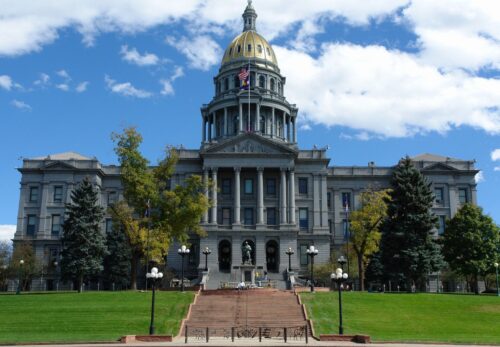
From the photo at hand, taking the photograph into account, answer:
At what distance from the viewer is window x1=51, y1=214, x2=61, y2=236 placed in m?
83.4

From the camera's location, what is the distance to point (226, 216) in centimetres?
8044

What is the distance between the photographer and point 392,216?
197ft

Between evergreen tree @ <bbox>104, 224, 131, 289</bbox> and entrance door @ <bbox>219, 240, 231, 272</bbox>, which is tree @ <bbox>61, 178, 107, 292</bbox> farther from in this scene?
entrance door @ <bbox>219, 240, 231, 272</bbox>

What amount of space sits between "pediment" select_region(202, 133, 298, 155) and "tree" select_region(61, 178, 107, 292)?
854 inches

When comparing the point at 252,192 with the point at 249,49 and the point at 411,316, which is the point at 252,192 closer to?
the point at 249,49

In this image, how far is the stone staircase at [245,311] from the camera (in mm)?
40000

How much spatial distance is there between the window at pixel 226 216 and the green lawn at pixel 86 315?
29.7m

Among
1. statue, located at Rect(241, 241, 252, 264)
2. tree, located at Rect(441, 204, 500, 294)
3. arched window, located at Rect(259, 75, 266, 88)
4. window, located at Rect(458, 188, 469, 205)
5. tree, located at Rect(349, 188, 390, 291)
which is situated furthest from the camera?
arched window, located at Rect(259, 75, 266, 88)

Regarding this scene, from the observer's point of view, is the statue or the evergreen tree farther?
the evergreen tree

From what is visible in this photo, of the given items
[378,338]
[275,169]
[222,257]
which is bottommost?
[378,338]

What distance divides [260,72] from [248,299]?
57.8 metres

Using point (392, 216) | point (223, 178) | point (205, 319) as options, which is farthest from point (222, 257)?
point (205, 319)

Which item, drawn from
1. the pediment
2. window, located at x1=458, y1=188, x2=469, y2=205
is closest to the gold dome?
the pediment

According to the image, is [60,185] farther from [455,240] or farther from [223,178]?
[455,240]
